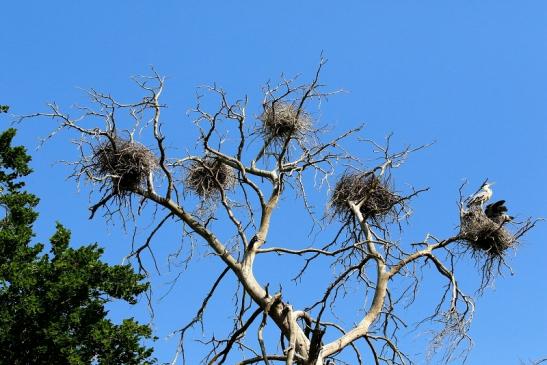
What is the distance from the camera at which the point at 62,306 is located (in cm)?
1062

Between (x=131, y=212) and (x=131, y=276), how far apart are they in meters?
3.63

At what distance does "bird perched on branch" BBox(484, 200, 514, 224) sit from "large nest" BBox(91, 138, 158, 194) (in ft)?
10.5

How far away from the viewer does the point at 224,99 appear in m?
7.26

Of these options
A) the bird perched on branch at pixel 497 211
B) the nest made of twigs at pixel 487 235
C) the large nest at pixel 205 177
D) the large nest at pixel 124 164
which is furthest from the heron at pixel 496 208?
the large nest at pixel 124 164

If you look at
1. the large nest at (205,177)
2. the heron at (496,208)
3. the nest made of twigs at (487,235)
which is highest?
the heron at (496,208)

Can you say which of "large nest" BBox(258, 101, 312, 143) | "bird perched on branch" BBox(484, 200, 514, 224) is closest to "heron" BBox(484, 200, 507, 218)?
"bird perched on branch" BBox(484, 200, 514, 224)

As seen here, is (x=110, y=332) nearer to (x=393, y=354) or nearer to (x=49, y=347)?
(x=49, y=347)

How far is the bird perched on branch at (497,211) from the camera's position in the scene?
26.8 feet

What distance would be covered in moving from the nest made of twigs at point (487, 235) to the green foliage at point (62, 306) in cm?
388

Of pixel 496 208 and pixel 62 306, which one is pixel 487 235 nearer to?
pixel 496 208

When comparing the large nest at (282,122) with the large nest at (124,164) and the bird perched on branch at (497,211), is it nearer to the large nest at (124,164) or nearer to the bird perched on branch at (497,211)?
the large nest at (124,164)

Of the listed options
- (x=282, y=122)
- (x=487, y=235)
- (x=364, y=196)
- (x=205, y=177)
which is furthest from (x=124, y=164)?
(x=487, y=235)

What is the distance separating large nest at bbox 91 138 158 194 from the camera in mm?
7254

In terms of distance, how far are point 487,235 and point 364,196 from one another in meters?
1.12
